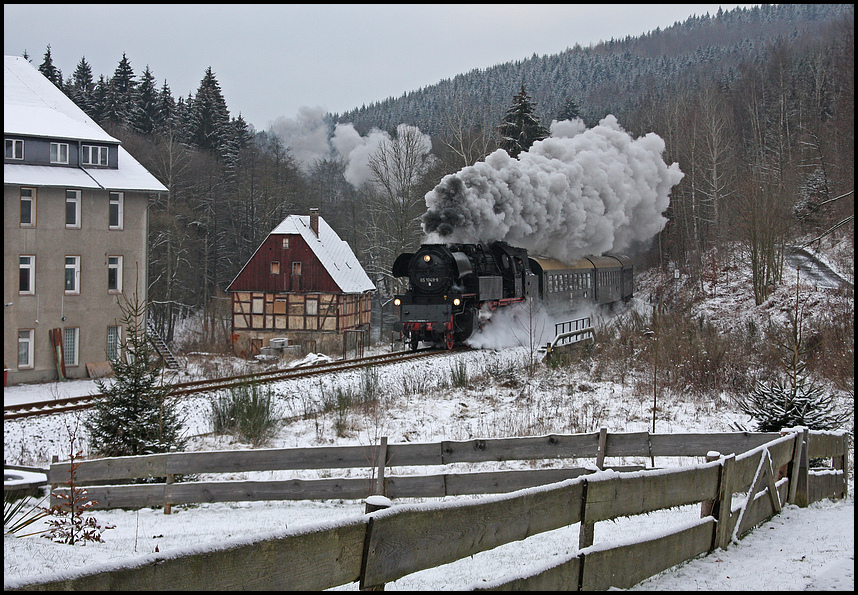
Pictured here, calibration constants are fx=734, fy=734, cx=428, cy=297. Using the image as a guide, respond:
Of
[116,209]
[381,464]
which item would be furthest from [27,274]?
[381,464]

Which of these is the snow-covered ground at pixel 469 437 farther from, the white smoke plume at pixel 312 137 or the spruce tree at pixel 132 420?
the white smoke plume at pixel 312 137

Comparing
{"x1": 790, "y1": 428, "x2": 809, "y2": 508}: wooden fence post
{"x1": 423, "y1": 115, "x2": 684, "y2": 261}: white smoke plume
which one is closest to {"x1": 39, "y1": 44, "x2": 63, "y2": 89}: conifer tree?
{"x1": 423, "y1": 115, "x2": 684, "y2": 261}: white smoke plume

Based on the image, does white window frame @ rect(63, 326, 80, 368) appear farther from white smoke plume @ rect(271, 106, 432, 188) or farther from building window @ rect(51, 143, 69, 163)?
white smoke plume @ rect(271, 106, 432, 188)

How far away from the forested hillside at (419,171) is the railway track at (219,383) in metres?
15.6

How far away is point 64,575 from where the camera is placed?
276 centimetres

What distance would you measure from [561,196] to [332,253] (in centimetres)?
1461

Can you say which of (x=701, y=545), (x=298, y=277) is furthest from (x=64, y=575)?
(x=298, y=277)

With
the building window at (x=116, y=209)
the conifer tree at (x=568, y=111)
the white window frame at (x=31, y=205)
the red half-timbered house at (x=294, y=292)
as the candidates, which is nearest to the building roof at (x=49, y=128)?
A: the white window frame at (x=31, y=205)

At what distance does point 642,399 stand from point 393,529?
14.2 meters

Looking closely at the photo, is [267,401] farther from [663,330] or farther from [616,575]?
[663,330]

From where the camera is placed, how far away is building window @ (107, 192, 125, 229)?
29469 mm

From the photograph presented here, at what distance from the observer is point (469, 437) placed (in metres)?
13.4

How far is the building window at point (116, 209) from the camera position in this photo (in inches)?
1160

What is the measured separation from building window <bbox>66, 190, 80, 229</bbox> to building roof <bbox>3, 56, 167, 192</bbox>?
22.3 inches
